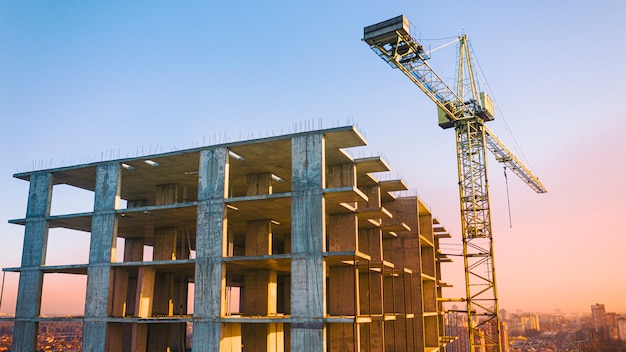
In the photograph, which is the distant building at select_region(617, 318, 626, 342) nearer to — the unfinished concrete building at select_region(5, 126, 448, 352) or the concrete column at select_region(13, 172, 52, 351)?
the unfinished concrete building at select_region(5, 126, 448, 352)

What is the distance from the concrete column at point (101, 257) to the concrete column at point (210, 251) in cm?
658

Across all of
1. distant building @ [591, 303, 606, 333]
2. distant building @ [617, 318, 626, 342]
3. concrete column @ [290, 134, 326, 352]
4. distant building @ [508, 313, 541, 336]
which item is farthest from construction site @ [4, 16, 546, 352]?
distant building @ [508, 313, 541, 336]

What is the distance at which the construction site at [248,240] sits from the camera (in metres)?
27.9

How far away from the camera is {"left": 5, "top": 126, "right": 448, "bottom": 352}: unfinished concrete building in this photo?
1089 inches

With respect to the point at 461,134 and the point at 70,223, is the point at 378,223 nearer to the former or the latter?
the point at 461,134

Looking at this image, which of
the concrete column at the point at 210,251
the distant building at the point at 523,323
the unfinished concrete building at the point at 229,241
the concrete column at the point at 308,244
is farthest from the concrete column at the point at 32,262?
the distant building at the point at 523,323

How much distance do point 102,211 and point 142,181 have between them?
3809 millimetres

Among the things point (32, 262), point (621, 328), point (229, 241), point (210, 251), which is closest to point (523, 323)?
point (621, 328)

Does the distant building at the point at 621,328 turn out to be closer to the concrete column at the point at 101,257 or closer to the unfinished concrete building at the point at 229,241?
the unfinished concrete building at the point at 229,241

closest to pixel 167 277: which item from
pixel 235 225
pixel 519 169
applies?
pixel 235 225

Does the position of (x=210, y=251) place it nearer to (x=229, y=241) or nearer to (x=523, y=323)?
(x=229, y=241)

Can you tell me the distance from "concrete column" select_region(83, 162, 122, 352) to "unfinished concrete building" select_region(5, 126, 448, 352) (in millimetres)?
70

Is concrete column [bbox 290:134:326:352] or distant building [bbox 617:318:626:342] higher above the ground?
concrete column [bbox 290:134:326:352]

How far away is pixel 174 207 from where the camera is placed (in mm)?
31234
